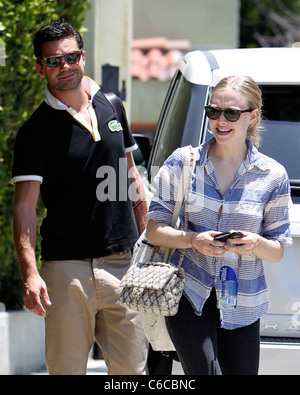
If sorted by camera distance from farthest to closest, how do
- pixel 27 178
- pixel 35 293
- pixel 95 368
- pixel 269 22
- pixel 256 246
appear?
pixel 269 22
pixel 95 368
pixel 27 178
pixel 35 293
pixel 256 246

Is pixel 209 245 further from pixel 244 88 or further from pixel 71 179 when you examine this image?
pixel 71 179

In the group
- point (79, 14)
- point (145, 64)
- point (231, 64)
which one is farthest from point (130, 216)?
point (145, 64)

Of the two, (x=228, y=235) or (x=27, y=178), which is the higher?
(x=27, y=178)

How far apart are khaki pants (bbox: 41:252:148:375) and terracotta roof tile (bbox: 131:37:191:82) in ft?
38.1

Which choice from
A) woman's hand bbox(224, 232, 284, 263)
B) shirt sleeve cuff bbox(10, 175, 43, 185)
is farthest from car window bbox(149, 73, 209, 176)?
woman's hand bbox(224, 232, 284, 263)

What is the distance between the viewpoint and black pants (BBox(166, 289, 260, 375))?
3.41m

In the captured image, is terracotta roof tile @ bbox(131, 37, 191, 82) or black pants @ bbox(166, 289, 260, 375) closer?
black pants @ bbox(166, 289, 260, 375)

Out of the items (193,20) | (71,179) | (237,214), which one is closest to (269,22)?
(193,20)

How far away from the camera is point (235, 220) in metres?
3.47

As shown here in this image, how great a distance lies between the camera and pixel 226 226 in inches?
137

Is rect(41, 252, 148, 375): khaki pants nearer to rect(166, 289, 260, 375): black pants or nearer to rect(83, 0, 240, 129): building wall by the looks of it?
rect(166, 289, 260, 375): black pants

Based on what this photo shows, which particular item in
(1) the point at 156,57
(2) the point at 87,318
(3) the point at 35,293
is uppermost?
(1) the point at 156,57

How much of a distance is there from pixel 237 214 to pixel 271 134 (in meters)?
1.14
